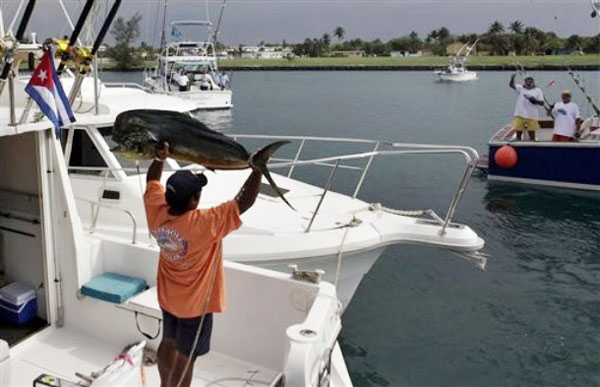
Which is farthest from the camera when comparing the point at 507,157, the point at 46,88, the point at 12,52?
the point at 507,157

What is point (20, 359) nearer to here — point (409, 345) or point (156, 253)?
point (156, 253)

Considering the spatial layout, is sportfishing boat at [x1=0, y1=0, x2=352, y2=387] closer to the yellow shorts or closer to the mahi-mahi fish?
the mahi-mahi fish

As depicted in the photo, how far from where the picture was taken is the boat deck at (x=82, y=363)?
4.18m

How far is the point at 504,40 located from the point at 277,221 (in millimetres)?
117646

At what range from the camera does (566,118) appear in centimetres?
1466

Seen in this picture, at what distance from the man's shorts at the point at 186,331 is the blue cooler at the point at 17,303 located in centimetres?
177

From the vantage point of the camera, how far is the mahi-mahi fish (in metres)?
2.79

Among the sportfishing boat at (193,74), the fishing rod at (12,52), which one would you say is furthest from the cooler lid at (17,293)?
the sportfishing boat at (193,74)

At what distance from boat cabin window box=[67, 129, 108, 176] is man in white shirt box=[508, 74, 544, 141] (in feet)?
37.4

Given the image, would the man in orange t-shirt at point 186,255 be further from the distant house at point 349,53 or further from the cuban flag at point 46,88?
the distant house at point 349,53

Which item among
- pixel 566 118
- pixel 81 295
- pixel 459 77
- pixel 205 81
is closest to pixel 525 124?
pixel 566 118

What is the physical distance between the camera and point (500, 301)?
878cm

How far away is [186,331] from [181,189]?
0.88m

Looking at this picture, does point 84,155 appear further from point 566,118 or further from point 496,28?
point 496,28
